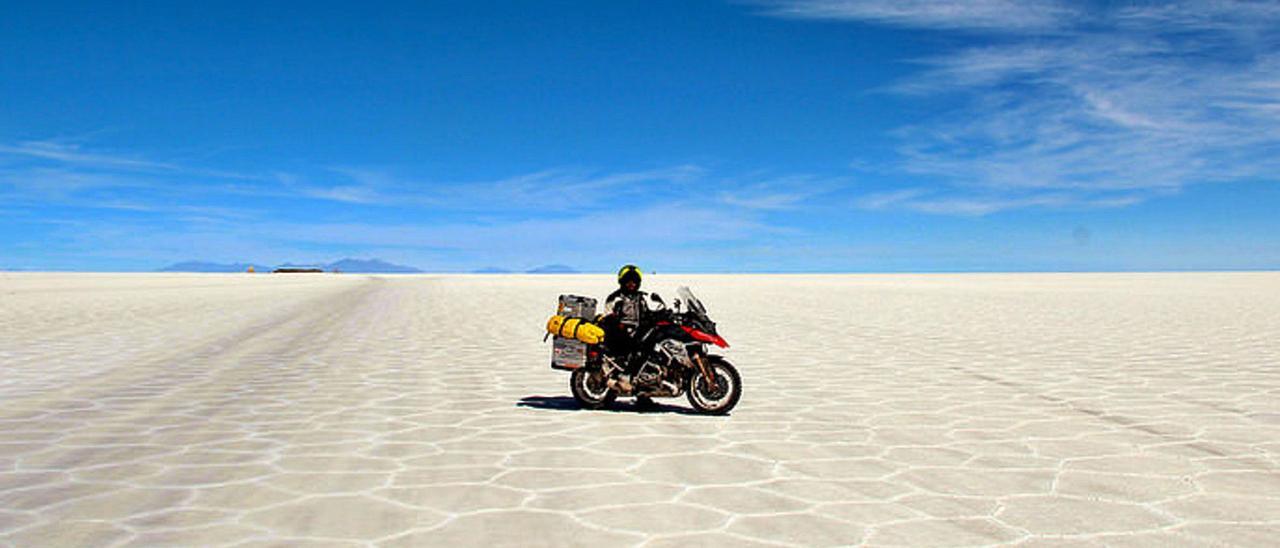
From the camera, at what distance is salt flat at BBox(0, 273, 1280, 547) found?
5.10 metres

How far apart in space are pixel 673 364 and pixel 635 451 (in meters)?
1.84

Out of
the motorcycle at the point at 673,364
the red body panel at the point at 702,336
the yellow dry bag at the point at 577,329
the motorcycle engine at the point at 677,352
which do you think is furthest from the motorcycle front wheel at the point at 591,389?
the red body panel at the point at 702,336

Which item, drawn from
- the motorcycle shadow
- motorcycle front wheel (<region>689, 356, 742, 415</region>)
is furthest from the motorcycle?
the motorcycle shadow

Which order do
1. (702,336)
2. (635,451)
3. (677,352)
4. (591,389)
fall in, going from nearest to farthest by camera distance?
(635,451), (702,336), (677,352), (591,389)

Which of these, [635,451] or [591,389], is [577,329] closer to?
[591,389]

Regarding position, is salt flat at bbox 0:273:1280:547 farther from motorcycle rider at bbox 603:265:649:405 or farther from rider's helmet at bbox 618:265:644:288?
rider's helmet at bbox 618:265:644:288

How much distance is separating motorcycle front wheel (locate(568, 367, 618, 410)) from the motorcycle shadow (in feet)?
0.27

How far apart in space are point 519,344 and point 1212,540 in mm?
13509

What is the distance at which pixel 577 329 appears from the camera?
357 inches

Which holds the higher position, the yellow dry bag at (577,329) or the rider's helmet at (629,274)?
the rider's helmet at (629,274)

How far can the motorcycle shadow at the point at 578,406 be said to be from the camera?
30.5 feet

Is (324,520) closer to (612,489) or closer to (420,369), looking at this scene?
(612,489)

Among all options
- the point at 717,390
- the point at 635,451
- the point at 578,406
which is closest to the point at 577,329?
the point at 578,406

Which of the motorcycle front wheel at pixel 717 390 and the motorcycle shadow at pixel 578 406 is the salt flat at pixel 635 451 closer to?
the motorcycle shadow at pixel 578 406
